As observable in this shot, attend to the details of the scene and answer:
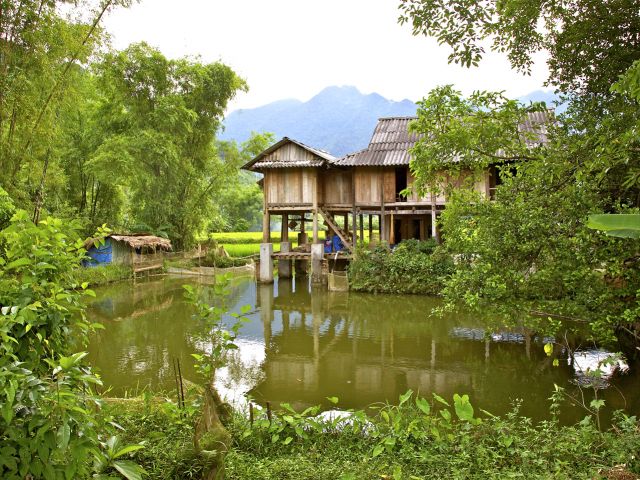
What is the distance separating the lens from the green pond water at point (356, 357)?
6.86 m

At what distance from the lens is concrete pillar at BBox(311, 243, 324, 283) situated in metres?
17.7

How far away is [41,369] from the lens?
2330 millimetres

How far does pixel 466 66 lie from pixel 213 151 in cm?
2116

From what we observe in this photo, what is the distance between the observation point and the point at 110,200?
24938mm

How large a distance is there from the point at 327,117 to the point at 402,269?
16004 cm

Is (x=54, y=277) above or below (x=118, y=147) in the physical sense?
below

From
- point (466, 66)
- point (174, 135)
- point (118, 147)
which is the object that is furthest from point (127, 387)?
point (174, 135)

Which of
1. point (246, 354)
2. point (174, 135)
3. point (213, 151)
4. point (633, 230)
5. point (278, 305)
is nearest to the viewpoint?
point (633, 230)

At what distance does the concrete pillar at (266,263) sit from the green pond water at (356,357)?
162 inches

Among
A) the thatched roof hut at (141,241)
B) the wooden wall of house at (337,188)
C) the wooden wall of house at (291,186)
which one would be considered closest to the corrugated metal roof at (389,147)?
the wooden wall of house at (337,188)

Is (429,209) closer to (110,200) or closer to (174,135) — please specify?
(174,135)

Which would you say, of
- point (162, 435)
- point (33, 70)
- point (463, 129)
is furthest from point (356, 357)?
point (33, 70)

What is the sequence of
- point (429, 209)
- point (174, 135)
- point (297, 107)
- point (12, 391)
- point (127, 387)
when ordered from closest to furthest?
point (12, 391), point (127, 387), point (429, 209), point (174, 135), point (297, 107)

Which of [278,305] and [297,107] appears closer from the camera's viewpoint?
[278,305]
